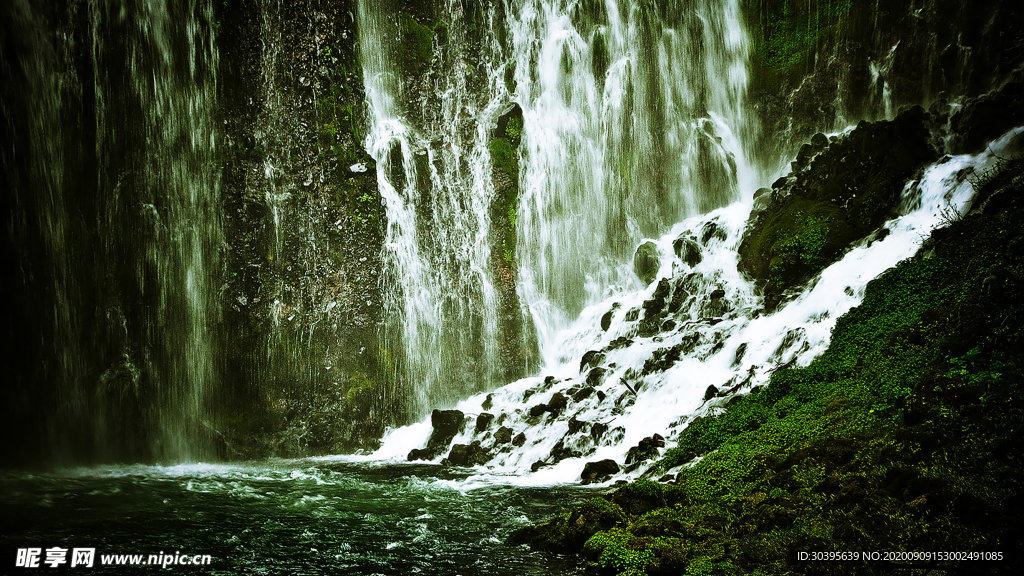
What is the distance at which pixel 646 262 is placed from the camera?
86.4 ft

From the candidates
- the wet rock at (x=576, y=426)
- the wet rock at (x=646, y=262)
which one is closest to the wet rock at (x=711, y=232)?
the wet rock at (x=646, y=262)

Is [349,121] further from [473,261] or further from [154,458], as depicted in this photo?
[154,458]

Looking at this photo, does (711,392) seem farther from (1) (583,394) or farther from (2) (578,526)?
(2) (578,526)

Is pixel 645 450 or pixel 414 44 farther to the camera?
pixel 414 44

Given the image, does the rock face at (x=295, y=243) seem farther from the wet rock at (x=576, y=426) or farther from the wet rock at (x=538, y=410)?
the wet rock at (x=576, y=426)

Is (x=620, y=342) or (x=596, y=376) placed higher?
(x=620, y=342)

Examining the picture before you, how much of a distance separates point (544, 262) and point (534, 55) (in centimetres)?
994

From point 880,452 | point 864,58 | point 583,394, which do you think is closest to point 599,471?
point 583,394

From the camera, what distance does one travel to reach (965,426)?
21.5 ft

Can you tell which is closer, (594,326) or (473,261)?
(594,326)

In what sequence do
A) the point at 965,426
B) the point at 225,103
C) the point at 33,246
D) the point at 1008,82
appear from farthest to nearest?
the point at 225,103
the point at 33,246
the point at 1008,82
the point at 965,426

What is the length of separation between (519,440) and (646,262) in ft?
36.5

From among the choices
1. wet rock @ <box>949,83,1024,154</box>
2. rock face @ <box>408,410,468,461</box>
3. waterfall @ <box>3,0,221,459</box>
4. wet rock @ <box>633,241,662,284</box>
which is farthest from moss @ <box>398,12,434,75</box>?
wet rock @ <box>949,83,1024,154</box>

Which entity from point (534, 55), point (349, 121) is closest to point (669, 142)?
point (534, 55)
